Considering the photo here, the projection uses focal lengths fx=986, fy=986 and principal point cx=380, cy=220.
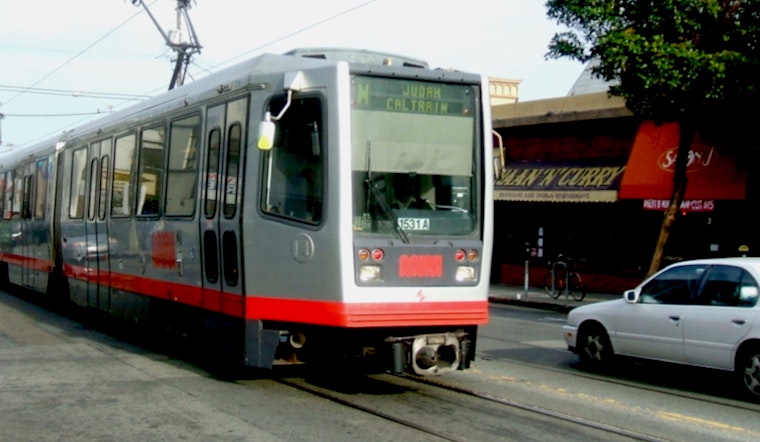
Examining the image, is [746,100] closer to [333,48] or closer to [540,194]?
[540,194]

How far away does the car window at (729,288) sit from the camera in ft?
34.8

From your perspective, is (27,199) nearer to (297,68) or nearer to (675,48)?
(297,68)

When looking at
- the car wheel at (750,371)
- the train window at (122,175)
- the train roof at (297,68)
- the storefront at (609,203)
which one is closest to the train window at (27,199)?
the train window at (122,175)

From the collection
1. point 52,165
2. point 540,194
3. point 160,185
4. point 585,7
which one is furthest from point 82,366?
point 540,194

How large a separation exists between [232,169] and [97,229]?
5.66 metres

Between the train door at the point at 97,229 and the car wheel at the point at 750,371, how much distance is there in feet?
29.2

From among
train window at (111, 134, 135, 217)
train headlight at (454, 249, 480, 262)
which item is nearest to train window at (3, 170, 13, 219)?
train window at (111, 134, 135, 217)

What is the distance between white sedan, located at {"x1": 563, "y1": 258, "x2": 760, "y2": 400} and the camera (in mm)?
10469

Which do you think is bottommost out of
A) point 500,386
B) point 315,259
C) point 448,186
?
point 500,386

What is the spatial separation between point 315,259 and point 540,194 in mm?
18965

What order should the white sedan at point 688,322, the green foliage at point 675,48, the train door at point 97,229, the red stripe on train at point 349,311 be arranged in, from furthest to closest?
1. the green foliage at point 675,48
2. the train door at point 97,229
3. the white sedan at point 688,322
4. the red stripe on train at point 349,311

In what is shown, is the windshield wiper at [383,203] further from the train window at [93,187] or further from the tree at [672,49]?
the tree at [672,49]

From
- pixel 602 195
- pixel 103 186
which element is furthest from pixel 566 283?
pixel 103 186

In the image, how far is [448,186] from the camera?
9.63 meters
